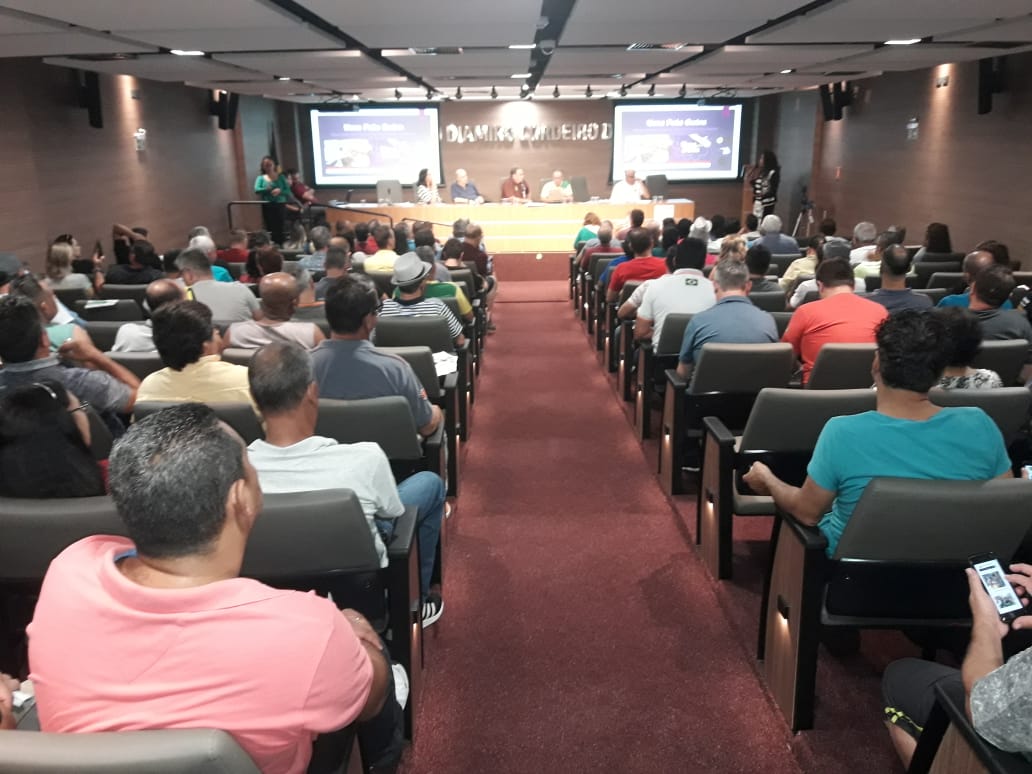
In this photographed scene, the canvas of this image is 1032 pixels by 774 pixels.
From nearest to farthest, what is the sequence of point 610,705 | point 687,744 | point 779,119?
point 687,744, point 610,705, point 779,119

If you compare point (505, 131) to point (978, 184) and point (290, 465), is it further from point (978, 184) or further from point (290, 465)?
point (290, 465)

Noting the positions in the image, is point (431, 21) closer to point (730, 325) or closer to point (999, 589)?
point (730, 325)

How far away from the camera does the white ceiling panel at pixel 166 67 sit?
6.81 m

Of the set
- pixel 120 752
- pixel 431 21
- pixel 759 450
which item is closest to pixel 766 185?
pixel 431 21

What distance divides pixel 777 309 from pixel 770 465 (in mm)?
2312

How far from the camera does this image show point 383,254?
646cm

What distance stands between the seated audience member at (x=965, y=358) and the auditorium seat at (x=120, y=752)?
6.95 feet

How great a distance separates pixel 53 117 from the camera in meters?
7.54

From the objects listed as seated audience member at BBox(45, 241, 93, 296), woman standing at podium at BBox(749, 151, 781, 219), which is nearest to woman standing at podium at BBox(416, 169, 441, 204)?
woman standing at podium at BBox(749, 151, 781, 219)

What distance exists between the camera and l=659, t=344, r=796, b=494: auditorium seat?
3258mm

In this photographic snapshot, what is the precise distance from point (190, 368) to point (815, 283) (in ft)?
13.0

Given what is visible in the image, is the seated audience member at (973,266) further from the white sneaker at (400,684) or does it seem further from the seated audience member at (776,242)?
the white sneaker at (400,684)

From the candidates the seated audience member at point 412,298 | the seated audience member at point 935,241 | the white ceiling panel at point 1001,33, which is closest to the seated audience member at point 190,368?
the seated audience member at point 412,298

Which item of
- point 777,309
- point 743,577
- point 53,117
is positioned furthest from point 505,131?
point 743,577
